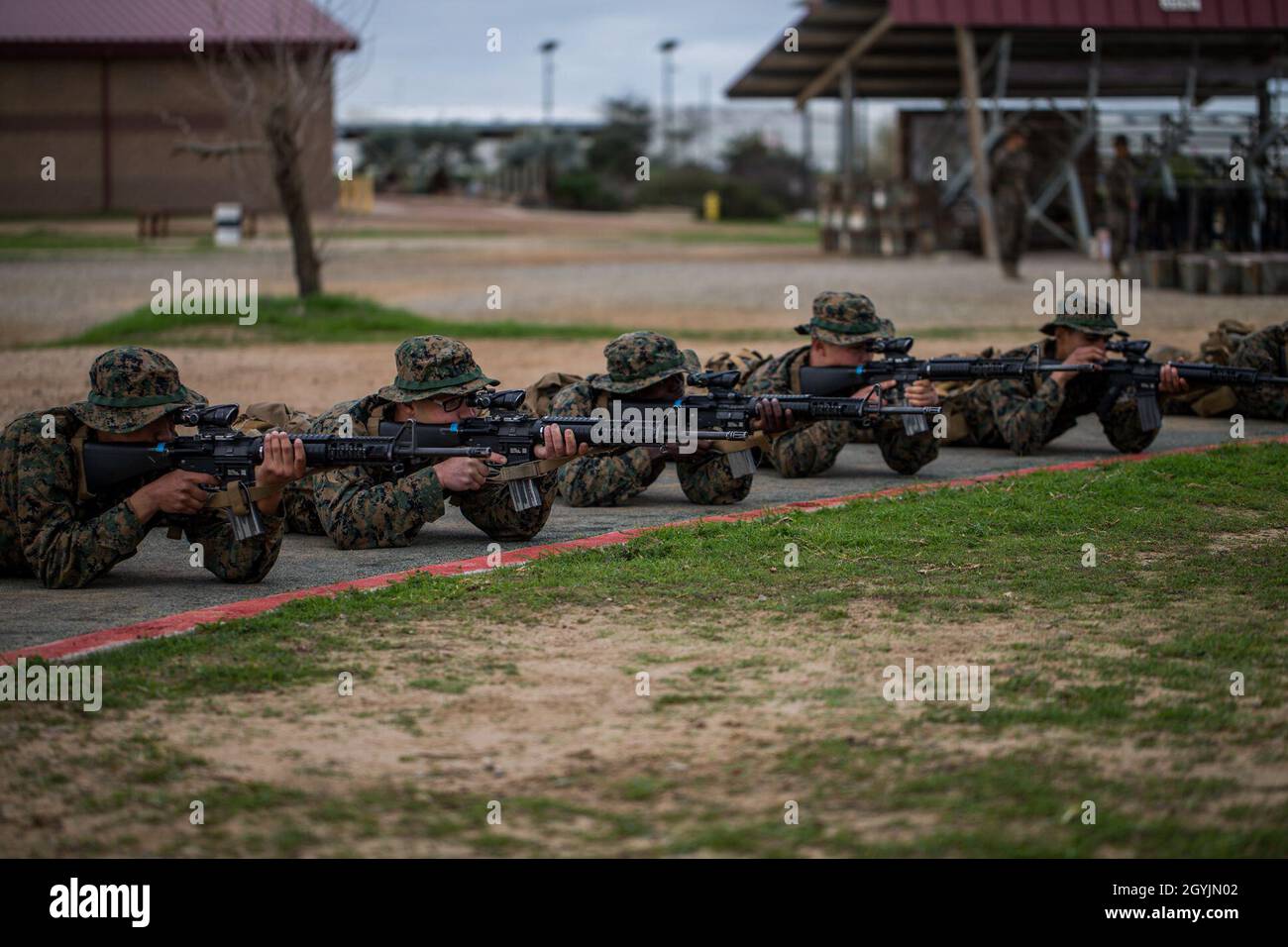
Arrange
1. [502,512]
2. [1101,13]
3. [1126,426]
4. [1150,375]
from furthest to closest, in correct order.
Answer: [1101,13] < [1126,426] < [1150,375] < [502,512]

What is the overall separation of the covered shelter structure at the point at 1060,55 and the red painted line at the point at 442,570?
21.6 meters

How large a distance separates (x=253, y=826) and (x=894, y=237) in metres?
37.1

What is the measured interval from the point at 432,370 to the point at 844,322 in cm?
345

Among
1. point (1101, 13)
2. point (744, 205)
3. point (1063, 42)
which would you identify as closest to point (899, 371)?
point (1101, 13)

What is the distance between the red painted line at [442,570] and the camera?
6922 mm

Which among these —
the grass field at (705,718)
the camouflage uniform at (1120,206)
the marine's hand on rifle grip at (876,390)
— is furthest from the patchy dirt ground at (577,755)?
the camouflage uniform at (1120,206)

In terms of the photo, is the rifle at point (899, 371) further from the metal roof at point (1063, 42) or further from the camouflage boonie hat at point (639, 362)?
the metal roof at point (1063, 42)

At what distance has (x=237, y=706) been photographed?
240 inches

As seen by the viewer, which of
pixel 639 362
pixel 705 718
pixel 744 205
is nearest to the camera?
pixel 705 718

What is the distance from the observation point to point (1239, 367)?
42.1ft

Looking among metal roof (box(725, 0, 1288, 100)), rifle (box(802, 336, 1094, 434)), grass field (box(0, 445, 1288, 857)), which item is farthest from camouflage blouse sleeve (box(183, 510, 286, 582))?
metal roof (box(725, 0, 1288, 100))

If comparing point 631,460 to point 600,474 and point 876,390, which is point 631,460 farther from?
point 876,390

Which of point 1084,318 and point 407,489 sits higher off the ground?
point 1084,318
